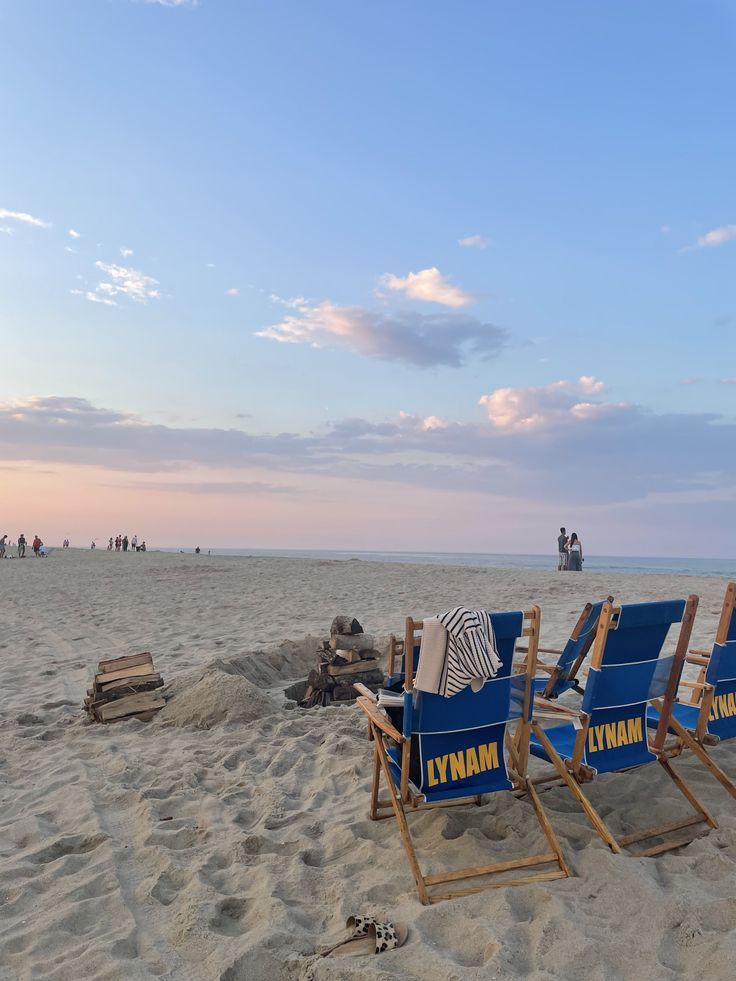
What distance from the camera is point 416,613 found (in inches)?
476

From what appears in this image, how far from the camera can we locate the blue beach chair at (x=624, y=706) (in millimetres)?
3482

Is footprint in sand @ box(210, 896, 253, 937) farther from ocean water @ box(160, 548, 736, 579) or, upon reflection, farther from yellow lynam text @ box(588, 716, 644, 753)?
ocean water @ box(160, 548, 736, 579)

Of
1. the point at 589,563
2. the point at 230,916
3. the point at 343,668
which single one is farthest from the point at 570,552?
the point at 589,563

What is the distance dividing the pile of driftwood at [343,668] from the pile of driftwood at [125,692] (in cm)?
136

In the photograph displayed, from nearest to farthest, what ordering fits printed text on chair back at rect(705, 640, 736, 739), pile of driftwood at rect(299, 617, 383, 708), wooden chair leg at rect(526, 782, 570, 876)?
wooden chair leg at rect(526, 782, 570, 876) → printed text on chair back at rect(705, 640, 736, 739) → pile of driftwood at rect(299, 617, 383, 708)

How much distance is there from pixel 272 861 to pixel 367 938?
2.75ft

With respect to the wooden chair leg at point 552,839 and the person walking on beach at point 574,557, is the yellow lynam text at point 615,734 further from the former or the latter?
the person walking on beach at point 574,557

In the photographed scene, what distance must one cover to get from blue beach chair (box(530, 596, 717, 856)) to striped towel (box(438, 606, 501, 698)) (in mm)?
613

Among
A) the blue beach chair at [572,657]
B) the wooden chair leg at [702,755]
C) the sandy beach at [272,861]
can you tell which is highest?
the blue beach chair at [572,657]

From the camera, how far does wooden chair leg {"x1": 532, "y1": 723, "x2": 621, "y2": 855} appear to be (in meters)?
3.30

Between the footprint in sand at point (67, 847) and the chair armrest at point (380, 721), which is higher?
the chair armrest at point (380, 721)

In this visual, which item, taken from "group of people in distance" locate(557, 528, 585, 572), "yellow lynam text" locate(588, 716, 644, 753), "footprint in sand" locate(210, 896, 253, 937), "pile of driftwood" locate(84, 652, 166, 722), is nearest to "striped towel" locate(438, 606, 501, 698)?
"yellow lynam text" locate(588, 716, 644, 753)

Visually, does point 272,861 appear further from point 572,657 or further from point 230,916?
point 572,657

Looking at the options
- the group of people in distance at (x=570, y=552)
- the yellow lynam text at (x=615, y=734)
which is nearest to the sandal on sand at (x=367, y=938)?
the yellow lynam text at (x=615, y=734)
